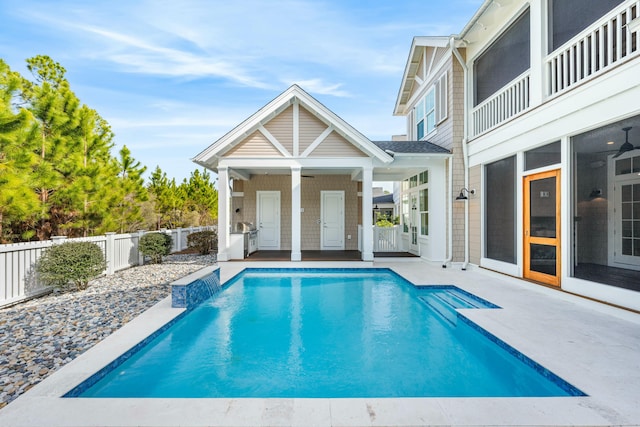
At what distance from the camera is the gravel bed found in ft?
11.2

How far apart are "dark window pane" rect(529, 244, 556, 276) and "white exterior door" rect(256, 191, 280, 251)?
9.30 m

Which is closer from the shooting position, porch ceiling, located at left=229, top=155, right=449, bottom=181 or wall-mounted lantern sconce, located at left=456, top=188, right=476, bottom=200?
wall-mounted lantern sconce, located at left=456, top=188, right=476, bottom=200

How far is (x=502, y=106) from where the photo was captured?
25.9 ft

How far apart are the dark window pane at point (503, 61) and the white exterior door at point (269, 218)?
26.9 ft

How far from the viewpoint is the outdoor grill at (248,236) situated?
1143 centimetres

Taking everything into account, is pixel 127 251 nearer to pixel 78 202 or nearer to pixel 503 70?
pixel 78 202

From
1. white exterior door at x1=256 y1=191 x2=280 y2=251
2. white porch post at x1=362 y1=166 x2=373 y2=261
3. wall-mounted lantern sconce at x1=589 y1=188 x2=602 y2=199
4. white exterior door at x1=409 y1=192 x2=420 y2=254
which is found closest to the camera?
wall-mounted lantern sconce at x1=589 y1=188 x2=602 y2=199

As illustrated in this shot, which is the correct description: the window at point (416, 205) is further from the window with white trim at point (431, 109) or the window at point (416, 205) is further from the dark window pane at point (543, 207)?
the dark window pane at point (543, 207)

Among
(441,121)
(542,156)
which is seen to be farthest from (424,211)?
(542,156)

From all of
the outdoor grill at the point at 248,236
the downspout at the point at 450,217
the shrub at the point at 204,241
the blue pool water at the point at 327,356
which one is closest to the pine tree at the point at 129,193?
the shrub at the point at 204,241

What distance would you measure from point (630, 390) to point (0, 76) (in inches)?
433

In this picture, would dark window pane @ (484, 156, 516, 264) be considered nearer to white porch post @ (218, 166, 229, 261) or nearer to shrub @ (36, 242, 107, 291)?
white porch post @ (218, 166, 229, 261)

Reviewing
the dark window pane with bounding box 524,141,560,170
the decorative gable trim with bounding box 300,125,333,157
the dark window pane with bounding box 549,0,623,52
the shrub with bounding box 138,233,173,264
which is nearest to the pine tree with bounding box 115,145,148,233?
the shrub with bounding box 138,233,173,264

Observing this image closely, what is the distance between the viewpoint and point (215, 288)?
713 cm
